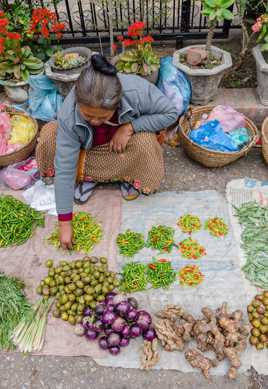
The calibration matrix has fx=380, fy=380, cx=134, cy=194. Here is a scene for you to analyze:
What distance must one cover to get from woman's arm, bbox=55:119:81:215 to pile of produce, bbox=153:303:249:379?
0.98 m

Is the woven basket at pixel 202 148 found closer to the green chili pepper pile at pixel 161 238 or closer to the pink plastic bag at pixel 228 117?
the pink plastic bag at pixel 228 117

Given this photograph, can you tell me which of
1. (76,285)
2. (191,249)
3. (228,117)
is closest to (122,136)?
(191,249)

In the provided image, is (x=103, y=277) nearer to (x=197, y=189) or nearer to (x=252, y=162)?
(x=197, y=189)

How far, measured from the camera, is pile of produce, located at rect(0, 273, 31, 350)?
238cm

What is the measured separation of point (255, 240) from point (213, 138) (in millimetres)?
957

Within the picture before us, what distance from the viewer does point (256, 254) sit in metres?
2.70

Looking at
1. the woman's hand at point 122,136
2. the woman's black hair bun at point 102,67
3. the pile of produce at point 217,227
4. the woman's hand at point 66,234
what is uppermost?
the woman's black hair bun at point 102,67

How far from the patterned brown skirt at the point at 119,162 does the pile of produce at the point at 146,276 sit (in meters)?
0.68

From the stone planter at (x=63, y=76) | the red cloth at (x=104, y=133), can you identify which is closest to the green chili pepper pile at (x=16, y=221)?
the red cloth at (x=104, y=133)

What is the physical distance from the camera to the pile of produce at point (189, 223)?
2.91 metres

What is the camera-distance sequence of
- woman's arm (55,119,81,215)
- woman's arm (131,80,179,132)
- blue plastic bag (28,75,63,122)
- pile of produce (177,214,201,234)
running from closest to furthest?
woman's arm (55,119,81,215), woman's arm (131,80,179,132), pile of produce (177,214,201,234), blue plastic bag (28,75,63,122)

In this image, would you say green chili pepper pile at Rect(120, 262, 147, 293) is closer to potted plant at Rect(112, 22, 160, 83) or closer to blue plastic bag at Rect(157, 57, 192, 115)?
blue plastic bag at Rect(157, 57, 192, 115)

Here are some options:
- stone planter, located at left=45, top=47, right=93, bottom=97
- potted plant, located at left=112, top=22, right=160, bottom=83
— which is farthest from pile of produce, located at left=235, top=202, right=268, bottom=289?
stone planter, located at left=45, top=47, right=93, bottom=97

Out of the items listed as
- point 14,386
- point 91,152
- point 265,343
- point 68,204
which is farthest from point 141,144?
point 14,386
